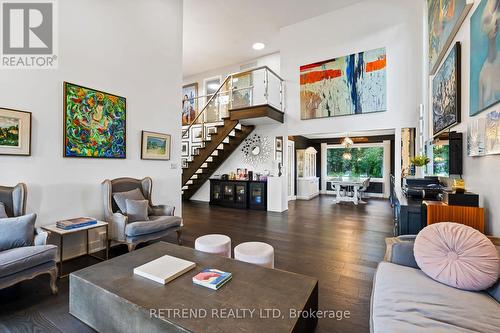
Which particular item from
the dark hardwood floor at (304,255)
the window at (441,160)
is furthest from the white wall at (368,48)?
the dark hardwood floor at (304,255)

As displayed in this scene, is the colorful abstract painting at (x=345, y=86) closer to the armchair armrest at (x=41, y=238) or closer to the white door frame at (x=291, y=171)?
the white door frame at (x=291, y=171)

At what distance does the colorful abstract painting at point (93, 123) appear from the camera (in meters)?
3.12

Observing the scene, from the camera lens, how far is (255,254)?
2.25 meters

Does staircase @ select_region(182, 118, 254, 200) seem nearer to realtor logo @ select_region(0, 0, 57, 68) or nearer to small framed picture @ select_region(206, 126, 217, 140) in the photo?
small framed picture @ select_region(206, 126, 217, 140)

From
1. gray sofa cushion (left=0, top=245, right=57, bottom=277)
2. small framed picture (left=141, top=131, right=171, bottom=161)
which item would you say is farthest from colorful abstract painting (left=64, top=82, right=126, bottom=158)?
gray sofa cushion (left=0, top=245, right=57, bottom=277)

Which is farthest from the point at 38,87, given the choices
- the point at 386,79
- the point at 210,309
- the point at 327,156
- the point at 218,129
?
the point at 327,156

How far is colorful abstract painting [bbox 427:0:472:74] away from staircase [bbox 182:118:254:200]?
4.59m

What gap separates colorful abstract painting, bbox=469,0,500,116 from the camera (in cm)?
181

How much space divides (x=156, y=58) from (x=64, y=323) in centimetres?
410

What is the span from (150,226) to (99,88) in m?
2.21

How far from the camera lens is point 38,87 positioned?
287 cm

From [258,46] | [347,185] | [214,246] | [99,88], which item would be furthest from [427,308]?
[258,46]

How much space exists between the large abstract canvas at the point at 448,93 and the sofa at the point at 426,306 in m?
1.89

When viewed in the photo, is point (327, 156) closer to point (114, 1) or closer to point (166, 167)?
point (166, 167)
